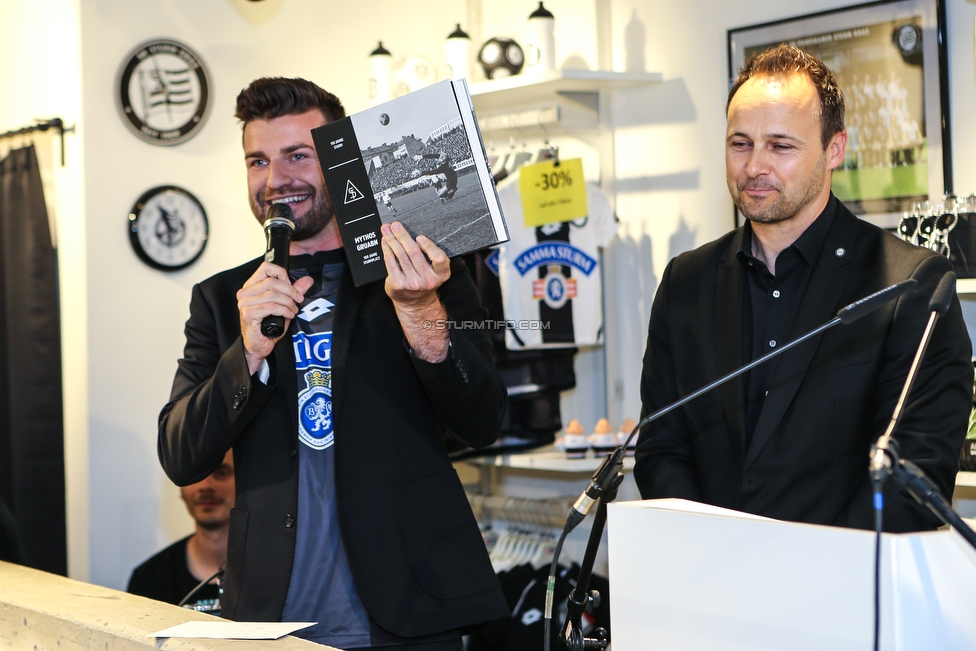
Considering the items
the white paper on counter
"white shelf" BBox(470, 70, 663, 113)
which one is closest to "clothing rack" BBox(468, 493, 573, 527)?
"white shelf" BBox(470, 70, 663, 113)

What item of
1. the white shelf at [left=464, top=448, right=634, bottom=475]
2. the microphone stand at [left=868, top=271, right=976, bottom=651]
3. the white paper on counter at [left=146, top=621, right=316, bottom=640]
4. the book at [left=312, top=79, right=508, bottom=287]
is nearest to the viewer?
the microphone stand at [left=868, top=271, right=976, bottom=651]

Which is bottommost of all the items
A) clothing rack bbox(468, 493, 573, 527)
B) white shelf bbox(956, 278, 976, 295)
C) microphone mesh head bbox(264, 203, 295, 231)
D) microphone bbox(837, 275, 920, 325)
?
clothing rack bbox(468, 493, 573, 527)

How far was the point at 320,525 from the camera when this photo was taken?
160 cm

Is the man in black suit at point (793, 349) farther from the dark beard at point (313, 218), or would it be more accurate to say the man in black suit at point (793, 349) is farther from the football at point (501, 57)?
the football at point (501, 57)

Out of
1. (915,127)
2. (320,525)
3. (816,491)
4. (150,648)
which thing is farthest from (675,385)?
(915,127)

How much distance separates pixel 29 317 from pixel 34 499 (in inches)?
25.9

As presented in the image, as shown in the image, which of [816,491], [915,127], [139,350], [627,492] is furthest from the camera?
[139,350]

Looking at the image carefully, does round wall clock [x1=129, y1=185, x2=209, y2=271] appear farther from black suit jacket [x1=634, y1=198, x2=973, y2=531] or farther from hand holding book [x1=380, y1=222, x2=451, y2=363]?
black suit jacket [x1=634, y1=198, x2=973, y2=531]

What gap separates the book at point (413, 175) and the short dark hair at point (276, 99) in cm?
21

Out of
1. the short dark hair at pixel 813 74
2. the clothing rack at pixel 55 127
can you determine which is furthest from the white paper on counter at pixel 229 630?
the clothing rack at pixel 55 127

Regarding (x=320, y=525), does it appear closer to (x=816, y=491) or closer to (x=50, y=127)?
(x=816, y=491)

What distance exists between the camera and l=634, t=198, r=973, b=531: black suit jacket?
1500 millimetres

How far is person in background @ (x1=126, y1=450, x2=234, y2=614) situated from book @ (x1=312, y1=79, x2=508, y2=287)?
6.75 ft

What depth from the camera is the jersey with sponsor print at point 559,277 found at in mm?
3250
